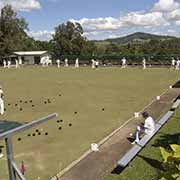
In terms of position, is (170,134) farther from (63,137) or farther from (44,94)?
(44,94)

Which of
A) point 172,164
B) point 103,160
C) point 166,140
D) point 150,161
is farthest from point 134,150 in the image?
point 172,164

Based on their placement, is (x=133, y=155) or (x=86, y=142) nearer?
(x=133, y=155)

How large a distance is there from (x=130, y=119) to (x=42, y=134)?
12.2 ft

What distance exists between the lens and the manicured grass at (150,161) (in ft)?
24.2

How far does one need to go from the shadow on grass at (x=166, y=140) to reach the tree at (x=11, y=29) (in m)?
57.9

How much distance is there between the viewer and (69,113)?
15578 mm

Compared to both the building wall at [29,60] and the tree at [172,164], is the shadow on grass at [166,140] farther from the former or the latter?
the building wall at [29,60]

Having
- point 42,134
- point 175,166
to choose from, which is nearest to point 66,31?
point 42,134

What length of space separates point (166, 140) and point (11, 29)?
62.2m

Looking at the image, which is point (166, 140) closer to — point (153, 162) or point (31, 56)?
point (153, 162)

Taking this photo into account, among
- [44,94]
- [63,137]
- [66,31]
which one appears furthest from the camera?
[66,31]

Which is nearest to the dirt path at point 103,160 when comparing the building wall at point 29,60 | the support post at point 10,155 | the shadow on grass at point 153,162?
the shadow on grass at point 153,162

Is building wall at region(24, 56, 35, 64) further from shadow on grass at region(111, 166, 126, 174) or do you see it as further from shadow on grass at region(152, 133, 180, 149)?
shadow on grass at region(111, 166, 126, 174)

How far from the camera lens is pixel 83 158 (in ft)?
29.4
